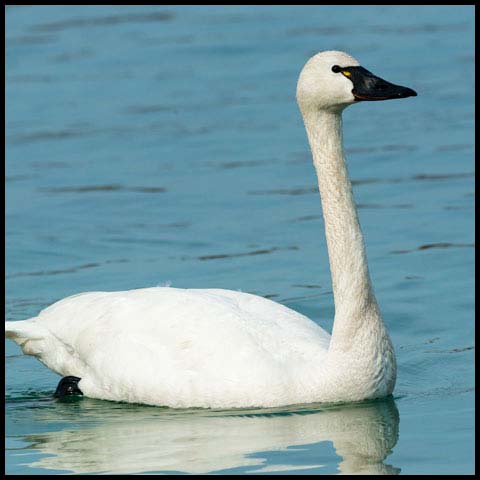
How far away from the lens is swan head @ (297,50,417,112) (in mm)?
9531

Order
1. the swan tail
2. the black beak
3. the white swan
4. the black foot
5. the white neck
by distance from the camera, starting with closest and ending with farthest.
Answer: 1. the black beak
2. the white swan
3. the white neck
4. the black foot
5. the swan tail

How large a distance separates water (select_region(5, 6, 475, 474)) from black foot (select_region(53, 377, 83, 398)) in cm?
10

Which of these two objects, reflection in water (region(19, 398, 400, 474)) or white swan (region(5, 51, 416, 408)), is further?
white swan (region(5, 51, 416, 408))

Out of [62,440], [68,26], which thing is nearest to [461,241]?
[62,440]

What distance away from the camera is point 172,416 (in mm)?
9914

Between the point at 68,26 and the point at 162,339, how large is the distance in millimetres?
14194

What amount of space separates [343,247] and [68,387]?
204cm

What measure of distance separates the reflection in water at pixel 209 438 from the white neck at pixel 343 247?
50 centimetres

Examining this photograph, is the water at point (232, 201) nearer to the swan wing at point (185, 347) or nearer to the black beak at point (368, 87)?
the swan wing at point (185, 347)

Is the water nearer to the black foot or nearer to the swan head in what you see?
the black foot

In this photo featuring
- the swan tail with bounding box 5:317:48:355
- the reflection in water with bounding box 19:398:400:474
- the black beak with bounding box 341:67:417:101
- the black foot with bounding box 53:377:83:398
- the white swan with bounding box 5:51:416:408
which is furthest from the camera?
the swan tail with bounding box 5:317:48:355

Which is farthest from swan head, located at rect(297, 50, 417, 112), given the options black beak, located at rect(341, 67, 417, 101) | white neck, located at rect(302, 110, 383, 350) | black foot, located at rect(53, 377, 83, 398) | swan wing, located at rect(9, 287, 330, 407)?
black foot, located at rect(53, 377, 83, 398)

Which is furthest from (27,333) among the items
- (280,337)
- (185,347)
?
(280,337)

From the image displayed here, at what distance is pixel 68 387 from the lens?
419 inches
